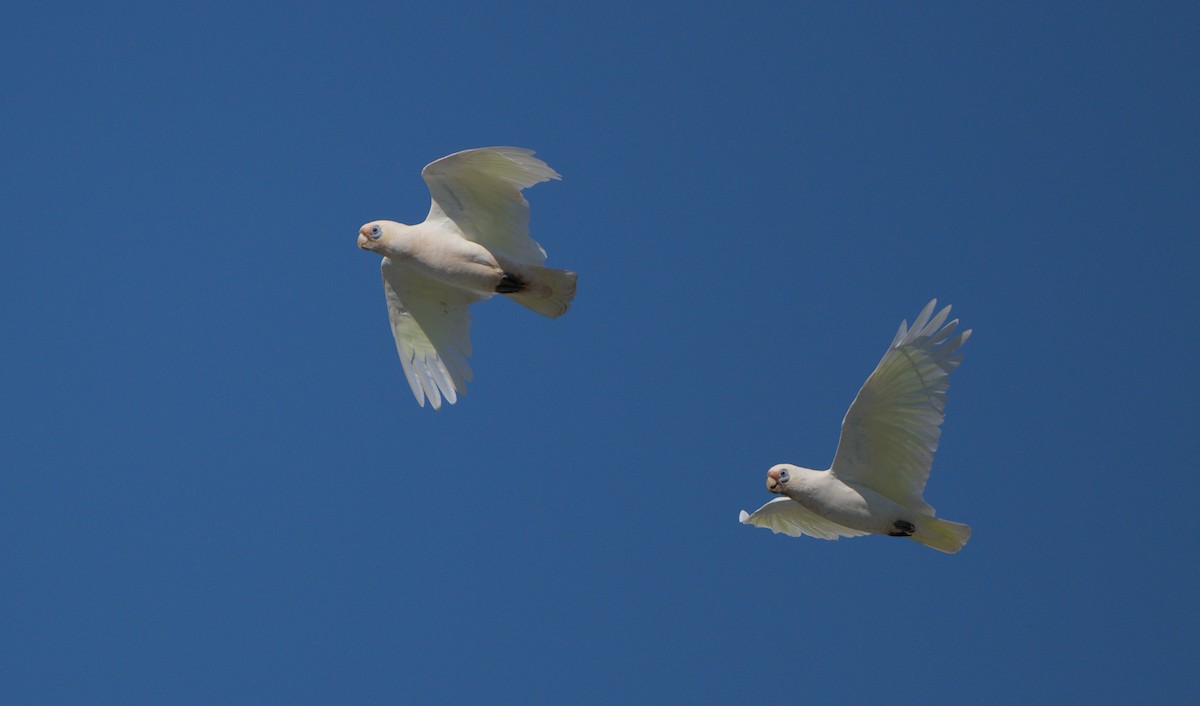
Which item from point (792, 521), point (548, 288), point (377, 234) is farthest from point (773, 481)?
point (377, 234)

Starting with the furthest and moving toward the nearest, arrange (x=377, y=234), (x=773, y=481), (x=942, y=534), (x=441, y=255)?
1. (x=377, y=234)
2. (x=441, y=255)
3. (x=773, y=481)
4. (x=942, y=534)

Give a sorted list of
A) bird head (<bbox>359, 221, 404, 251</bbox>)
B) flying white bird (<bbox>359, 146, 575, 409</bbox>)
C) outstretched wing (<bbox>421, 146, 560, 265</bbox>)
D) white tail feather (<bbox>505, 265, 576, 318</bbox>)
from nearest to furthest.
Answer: outstretched wing (<bbox>421, 146, 560, 265</bbox>) < flying white bird (<bbox>359, 146, 575, 409</bbox>) < white tail feather (<bbox>505, 265, 576, 318</bbox>) < bird head (<bbox>359, 221, 404, 251</bbox>)

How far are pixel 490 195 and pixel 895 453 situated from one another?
552cm

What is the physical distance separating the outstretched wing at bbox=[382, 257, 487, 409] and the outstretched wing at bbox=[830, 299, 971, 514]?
4.89 metres

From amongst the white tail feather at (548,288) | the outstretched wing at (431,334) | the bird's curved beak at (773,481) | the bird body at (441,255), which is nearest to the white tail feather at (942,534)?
the bird's curved beak at (773,481)

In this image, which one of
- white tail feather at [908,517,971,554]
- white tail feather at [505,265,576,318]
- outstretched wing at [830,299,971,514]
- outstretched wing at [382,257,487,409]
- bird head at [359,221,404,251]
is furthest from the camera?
outstretched wing at [382,257,487,409]

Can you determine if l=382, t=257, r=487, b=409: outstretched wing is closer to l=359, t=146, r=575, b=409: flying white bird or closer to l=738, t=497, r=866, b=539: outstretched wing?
l=359, t=146, r=575, b=409: flying white bird

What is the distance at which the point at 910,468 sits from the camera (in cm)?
1942

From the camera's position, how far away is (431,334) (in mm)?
21625

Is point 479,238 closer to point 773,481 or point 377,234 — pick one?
point 377,234

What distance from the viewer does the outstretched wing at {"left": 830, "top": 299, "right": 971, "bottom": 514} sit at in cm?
1861

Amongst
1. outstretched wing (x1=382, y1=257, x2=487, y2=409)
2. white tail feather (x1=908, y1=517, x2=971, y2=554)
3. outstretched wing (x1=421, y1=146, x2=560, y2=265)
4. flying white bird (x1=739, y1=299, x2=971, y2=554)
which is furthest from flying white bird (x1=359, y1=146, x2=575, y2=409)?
white tail feather (x1=908, y1=517, x2=971, y2=554)

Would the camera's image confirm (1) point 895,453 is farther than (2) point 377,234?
No

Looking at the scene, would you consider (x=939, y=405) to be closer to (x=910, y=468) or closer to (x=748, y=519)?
(x=910, y=468)
